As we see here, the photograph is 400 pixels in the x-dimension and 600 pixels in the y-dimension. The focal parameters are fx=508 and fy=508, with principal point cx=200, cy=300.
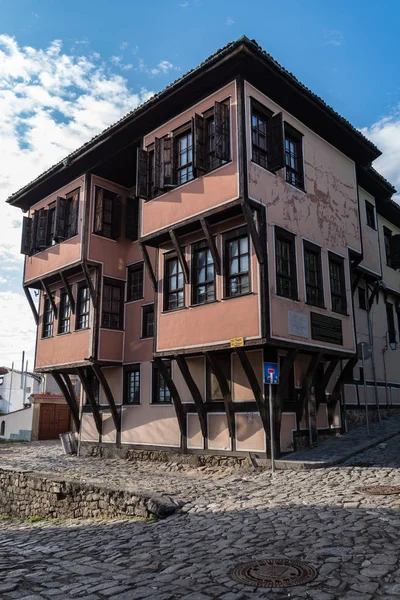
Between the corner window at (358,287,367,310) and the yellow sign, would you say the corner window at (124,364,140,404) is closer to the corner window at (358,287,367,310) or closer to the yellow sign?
the yellow sign

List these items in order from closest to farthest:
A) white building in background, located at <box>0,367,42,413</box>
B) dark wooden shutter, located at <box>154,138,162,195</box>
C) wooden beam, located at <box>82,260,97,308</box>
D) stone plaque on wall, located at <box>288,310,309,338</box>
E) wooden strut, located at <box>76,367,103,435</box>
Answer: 1. stone plaque on wall, located at <box>288,310,309,338</box>
2. dark wooden shutter, located at <box>154,138,162,195</box>
3. wooden beam, located at <box>82,260,97,308</box>
4. wooden strut, located at <box>76,367,103,435</box>
5. white building in background, located at <box>0,367,42,413</box>

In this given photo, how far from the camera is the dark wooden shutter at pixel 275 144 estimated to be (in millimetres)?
12648

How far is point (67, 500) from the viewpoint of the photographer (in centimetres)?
1082

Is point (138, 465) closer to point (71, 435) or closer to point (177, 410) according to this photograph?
point (177, 410)

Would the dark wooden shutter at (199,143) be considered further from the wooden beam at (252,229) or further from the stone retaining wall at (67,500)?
the stone retaining wall at (67,500)

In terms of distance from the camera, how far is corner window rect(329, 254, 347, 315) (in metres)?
14.4

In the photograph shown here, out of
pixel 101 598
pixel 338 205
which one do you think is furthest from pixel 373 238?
pixel 101 598

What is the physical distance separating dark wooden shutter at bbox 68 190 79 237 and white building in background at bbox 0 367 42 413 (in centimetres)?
3565

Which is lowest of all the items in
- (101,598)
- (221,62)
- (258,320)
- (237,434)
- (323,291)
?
(101,598)

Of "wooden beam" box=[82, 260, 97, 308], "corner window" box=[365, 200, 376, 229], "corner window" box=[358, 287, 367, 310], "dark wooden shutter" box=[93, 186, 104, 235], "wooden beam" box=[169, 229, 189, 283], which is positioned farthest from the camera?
"corner window" box=[365, 200, 376, 229]

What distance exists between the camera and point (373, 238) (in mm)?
18516

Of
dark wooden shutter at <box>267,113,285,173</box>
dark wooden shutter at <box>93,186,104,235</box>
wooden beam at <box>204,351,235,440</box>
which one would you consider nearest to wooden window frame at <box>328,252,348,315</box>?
dark wooden shutter at <box>267,113,285,173</box>

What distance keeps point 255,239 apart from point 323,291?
325 cm

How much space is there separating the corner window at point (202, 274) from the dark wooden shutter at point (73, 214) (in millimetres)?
5504
